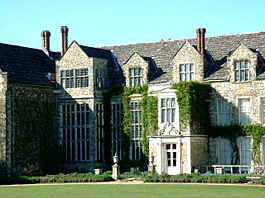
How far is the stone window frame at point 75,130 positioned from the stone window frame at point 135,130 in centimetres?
313

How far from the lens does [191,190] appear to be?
3522cm

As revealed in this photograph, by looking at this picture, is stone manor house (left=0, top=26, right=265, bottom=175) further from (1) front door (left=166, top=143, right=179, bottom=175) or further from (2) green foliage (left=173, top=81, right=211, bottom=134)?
(2) green foliage (left=173, top=81, right=211, bottom=134)

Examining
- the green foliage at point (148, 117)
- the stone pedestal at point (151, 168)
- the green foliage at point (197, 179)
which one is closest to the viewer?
the green foliage at point (197, 179)

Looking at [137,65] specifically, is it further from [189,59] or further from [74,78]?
[74,78]

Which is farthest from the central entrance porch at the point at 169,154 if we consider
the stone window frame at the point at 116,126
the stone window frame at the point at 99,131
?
the stone window frame at the point at 99,131

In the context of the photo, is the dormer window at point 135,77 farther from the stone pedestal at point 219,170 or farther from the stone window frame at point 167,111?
the stone pedestal at point 219,170

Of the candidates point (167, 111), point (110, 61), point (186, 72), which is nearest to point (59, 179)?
point (167, 111)

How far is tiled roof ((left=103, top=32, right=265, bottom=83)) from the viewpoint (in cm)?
5100

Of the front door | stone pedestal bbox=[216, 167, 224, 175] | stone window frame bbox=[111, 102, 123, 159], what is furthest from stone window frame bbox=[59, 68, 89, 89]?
stone pedestal bbox=[216, 167, 224, 175]

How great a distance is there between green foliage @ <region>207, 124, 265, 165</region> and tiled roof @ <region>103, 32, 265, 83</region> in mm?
3450

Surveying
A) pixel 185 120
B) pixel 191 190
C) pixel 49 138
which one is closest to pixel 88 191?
pixel 191 190

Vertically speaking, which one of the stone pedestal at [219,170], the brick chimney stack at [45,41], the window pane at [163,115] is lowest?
the stone pedestal at [219,170]

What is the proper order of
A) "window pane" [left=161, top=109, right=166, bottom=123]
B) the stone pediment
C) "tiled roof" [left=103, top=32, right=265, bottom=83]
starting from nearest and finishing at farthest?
1. the stone pediment
2. "window pane" [left=161, top=109, right=166, bottom=123]
3. "tiled roof" [left=103, top=32, right=265, bottom=83]

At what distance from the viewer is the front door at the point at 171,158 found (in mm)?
50062
